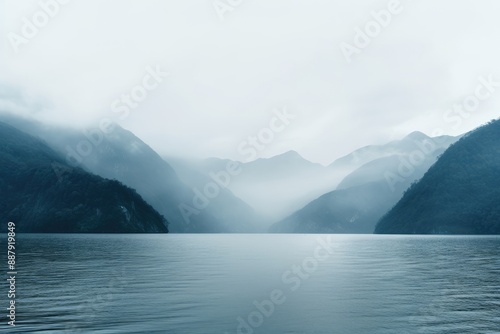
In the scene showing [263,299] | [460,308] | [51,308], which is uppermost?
[51,308]

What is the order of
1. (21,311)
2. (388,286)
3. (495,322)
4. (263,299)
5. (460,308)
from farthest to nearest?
(388,286) < (263,299) < (460,308) < (21,311) < (495,322)

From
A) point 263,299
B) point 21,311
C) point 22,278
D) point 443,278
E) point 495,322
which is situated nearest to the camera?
point 495,322

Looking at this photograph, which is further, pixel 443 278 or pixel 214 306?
pixel 443 278

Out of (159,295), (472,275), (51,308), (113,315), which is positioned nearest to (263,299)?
(159,295)

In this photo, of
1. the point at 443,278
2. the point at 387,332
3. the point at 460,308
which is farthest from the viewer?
the point at 443,278

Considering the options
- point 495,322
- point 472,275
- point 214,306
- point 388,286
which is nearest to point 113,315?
point 214,306

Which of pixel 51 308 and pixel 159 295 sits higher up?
pixel 51 308

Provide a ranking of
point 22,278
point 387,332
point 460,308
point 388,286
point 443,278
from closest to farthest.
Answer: point 387,332
point 460,308
point 388,286
point 22,278
point 443,278

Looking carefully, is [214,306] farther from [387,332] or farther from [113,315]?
[387,332]

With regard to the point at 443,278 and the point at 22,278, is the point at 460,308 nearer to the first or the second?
the point at 443,278
